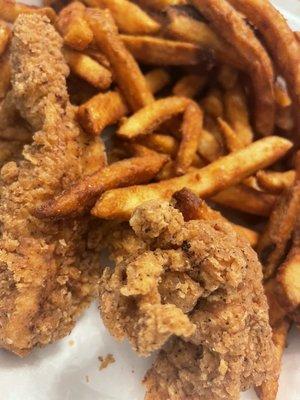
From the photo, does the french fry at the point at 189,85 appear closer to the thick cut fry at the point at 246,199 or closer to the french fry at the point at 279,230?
the thick cut fry at the point at 246,199

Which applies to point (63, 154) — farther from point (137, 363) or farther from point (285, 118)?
point (285, 118)

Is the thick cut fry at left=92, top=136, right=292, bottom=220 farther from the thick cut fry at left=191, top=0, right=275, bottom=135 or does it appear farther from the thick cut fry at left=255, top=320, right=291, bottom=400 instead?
the thick cut fry at left=255, top=320, right=291, bottom=400

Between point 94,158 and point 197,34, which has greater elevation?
point 197,34

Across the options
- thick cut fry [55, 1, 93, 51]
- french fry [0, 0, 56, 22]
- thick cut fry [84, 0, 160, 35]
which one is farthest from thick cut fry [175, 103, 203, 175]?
french fry [0, 0, 56, 22]

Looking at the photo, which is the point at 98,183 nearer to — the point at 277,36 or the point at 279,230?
the point at 279,230

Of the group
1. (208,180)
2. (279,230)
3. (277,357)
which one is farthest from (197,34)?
(277,357)

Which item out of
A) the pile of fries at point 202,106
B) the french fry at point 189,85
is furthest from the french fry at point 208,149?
→ the french fry at point 189,85

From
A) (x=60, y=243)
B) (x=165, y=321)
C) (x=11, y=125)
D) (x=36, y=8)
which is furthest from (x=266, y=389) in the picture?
(x=36, y=8)
